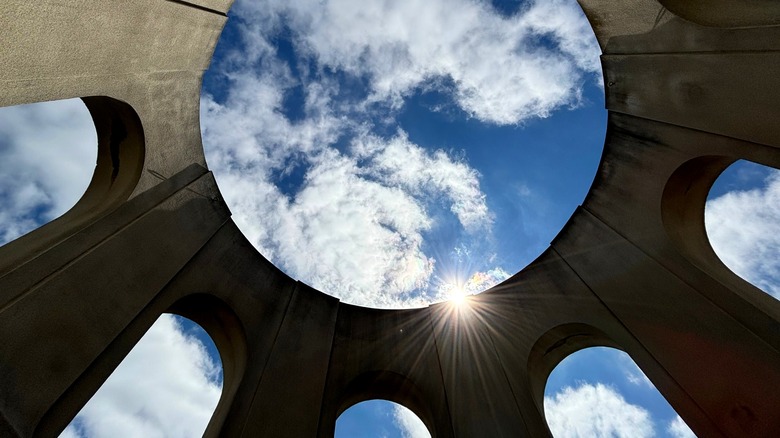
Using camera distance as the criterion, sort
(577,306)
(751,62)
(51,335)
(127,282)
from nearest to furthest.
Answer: (51,335) < (751,62) < (127,282) < (577,306)

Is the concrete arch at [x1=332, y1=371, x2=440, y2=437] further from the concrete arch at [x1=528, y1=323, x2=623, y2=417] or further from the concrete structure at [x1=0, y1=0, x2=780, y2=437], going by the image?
the concrete arch at [x1=528, y1=323, x2=623, y2=417]

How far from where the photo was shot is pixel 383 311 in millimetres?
10195

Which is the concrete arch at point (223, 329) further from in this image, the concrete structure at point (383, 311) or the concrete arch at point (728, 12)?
the concrete arch at point (728, 12)

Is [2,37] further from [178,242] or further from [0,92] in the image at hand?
[178,242]

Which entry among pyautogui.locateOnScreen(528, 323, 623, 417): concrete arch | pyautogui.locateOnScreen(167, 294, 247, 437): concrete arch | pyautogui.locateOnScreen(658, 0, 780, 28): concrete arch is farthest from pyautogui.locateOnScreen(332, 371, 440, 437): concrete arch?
pyautogui.locateOnScreen(658, 0, 780, 28): concrete arch

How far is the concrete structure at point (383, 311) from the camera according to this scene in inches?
205

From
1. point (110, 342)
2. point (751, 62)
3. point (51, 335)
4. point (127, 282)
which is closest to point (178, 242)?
point (127, 282)

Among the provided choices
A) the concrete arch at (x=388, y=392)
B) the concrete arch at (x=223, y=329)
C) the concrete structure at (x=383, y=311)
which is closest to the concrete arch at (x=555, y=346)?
the concrete structure at (x=383, y=311)

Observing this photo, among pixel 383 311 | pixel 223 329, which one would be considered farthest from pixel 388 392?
pixel 223 329

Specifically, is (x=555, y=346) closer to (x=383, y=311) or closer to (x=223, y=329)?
(x=383, y=311)

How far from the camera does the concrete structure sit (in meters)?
5.20

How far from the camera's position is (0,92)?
4195 millimetres

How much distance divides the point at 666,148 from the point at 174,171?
9.83 m

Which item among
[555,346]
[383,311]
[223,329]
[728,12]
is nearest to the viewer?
[728,12]
